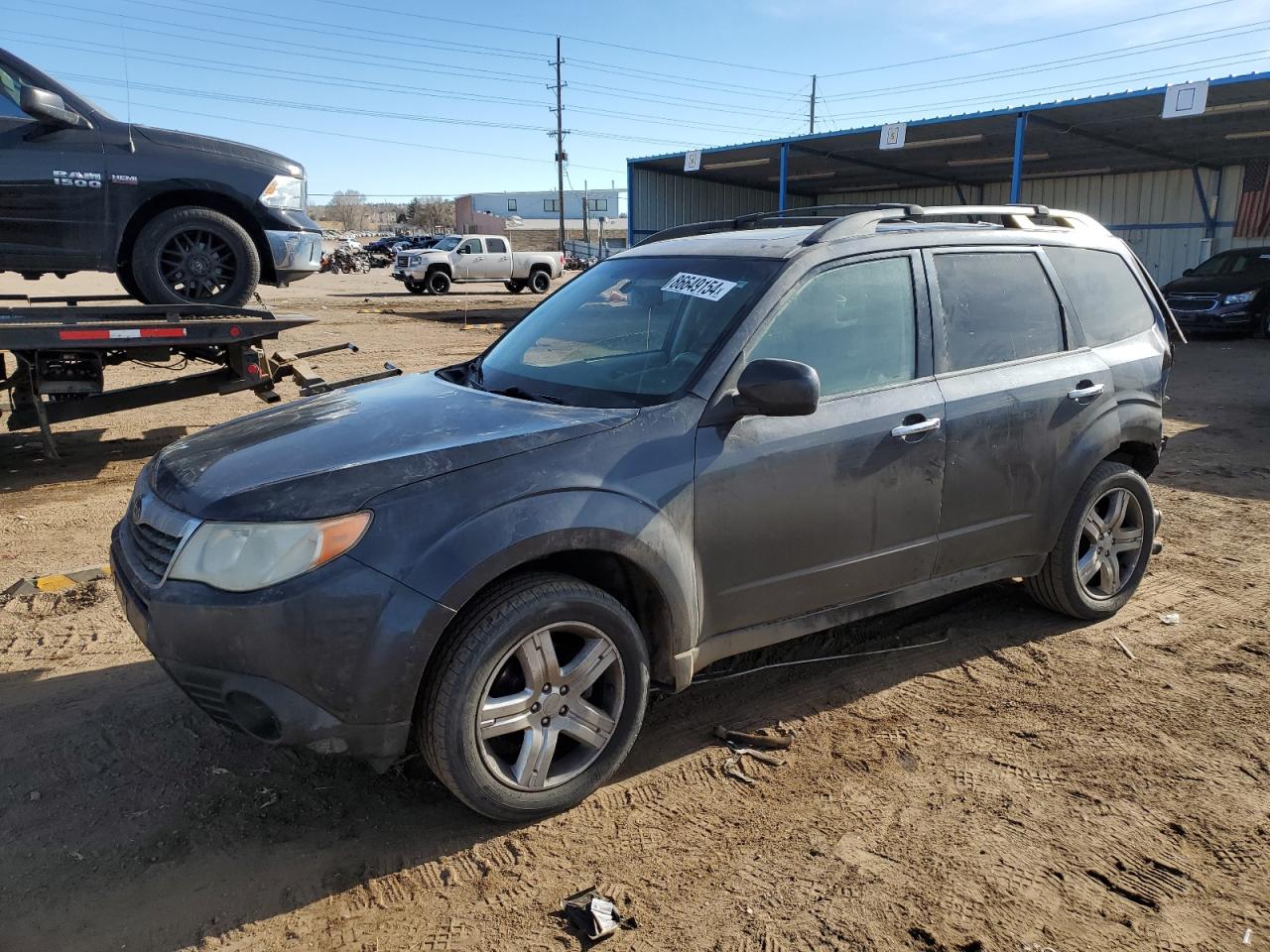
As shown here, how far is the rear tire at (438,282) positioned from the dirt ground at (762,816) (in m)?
26.5

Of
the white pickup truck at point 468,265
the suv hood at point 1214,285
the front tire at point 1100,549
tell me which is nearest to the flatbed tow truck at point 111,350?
the front tire at point 1100,549

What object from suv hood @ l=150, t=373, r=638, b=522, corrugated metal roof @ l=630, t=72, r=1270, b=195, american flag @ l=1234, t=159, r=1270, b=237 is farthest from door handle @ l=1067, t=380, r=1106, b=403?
american flag @ l=1234, t=159, r=1270, b=237

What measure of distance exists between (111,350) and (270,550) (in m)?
4.86

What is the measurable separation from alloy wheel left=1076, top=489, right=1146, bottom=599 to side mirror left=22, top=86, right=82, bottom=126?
267 inches

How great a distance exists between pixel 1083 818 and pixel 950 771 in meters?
0.44

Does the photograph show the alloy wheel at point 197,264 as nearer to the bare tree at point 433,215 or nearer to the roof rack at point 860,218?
the roof rack at point 860,218

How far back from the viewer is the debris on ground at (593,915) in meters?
2.50

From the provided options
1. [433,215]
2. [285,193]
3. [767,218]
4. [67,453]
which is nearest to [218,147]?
[285,193]

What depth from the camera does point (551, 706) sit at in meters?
2.89

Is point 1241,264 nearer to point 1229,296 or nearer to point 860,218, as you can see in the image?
point 1229,296

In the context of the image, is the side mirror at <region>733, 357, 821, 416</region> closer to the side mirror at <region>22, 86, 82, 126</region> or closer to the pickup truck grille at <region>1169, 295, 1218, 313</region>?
the side mirror at <region>22, 86, 82, 126</region>

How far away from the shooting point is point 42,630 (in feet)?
14.4

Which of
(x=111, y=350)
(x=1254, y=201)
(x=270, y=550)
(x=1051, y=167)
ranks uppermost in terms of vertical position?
(x=1051, y=167)

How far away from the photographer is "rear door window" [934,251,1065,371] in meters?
3.88
